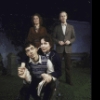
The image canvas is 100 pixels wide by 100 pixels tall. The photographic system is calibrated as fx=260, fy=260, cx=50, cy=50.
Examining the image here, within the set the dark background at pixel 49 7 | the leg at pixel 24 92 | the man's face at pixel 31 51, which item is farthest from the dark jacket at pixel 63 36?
the leg at pixel 24 92

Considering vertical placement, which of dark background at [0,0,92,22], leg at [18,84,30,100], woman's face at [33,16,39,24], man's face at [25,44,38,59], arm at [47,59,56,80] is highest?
dark background at [0,0,92,22]

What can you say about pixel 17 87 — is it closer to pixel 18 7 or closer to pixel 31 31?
pixel 31 31

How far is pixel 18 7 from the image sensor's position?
8.31ft

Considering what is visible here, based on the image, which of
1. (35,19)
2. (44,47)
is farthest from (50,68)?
(35,19)

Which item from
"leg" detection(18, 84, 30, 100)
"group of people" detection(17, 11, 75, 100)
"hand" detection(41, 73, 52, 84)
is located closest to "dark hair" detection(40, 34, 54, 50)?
"group of people" detection(17, 11, 75, 100)

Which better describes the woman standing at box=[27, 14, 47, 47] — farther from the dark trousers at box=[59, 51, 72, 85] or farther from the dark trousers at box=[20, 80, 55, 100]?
the dark trousers at box=[20, 80, 55, 100]

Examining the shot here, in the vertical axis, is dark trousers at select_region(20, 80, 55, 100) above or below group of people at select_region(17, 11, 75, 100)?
below

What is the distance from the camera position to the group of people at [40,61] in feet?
8.31

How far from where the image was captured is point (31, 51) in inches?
99.7

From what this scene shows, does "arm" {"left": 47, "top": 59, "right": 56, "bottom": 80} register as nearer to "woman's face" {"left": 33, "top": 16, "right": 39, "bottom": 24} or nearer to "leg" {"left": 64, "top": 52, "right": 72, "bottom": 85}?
"leg" {"left": 64, "top": 52, "right": 72, "bottom": 85}

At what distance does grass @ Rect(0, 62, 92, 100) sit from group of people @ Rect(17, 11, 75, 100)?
5cm

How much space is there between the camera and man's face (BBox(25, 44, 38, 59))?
253 cm

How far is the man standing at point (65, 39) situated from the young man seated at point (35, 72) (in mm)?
150
